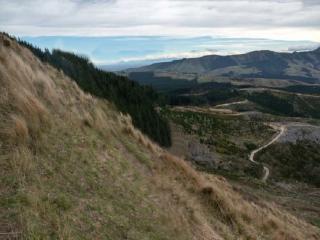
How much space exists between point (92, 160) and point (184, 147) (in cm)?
6488

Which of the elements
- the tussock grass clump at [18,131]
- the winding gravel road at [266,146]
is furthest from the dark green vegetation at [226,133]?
the tussock grass clump at [18,131]

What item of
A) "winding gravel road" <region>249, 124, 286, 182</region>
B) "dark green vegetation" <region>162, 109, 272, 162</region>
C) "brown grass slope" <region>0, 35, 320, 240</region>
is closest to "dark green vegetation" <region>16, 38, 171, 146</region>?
"dark green vegetation" <region>162, 109, 272, 162</region>

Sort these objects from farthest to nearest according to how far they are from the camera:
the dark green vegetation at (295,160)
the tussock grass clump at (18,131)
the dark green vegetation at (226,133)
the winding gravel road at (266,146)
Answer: the dark green vegetation at (226,133), the dark green vegetation at (295,160), the winding gravel road at (266,146), the tussock grass clump at (18,131)

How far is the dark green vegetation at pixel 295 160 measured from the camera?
7350 centimetres

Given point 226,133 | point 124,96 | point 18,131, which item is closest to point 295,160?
point 226,133

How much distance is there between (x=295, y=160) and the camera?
84812 millimetres

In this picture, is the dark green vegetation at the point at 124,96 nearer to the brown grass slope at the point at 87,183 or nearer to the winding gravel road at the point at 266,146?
the winding gravel road at the point at 266,146

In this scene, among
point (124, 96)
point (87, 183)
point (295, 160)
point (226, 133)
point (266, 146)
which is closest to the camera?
point (87, 183)

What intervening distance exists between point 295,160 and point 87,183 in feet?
256

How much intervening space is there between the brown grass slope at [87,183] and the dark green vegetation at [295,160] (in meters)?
53.6

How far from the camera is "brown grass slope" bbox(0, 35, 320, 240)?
9.62 meters

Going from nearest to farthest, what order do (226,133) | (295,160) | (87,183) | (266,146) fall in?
(87,183) → (295,160) → (266,146) → (226,133)

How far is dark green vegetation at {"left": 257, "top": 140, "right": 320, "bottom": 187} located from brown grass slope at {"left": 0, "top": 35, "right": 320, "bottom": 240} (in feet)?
176

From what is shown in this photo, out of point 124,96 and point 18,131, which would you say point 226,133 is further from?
point 18,131
